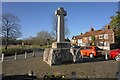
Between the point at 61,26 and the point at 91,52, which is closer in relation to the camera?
the point at 61,26

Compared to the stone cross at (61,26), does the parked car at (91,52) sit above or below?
below

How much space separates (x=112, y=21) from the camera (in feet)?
148

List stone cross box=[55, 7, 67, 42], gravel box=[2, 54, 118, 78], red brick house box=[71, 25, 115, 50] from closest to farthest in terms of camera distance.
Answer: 1. gravel box=[2, 54, 118, 78]
2. stone cross box=[55, 7, 67, 42]
3. red brick house box=[71, 25, 115, 50]

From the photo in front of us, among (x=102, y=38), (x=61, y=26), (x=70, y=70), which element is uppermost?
(x=102, y=38)

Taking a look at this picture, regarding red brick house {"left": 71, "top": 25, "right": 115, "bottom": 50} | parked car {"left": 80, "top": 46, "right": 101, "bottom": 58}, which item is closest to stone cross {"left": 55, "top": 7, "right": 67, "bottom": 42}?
parked car {"left": 80, "top": 46, "right": 101, "bottom": 58}

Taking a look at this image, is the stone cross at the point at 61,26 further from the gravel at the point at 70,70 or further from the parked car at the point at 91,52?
the parked car at the point at 91,52

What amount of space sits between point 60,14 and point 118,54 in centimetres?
781

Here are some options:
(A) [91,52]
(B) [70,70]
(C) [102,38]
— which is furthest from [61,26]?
(C) [102,38]

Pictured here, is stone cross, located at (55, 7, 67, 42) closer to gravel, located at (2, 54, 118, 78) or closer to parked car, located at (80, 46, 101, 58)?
gravel, located at (2, 54, 118, 78)

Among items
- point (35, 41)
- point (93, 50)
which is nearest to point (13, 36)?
point (35, 41)

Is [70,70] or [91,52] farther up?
[91,52]

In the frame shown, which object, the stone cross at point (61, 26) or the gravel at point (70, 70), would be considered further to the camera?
the stone cross at point (61, 26)

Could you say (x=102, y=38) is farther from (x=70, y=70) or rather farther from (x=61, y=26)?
(x=70, y=70)

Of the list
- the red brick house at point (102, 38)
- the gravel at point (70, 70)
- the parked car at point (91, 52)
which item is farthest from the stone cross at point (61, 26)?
the red brick house at point (102, 38)
